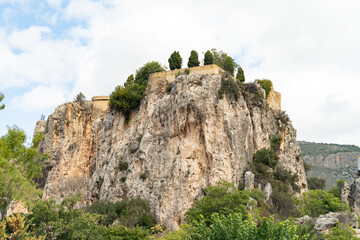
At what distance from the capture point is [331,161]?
87125 millimetres

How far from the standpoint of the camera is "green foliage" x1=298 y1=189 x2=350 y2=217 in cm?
3253

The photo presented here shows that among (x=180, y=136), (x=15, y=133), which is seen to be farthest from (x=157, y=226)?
(x=15, y=133)

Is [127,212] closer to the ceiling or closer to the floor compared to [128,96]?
closer to the floor

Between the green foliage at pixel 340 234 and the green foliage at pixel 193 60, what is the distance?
2260 cm

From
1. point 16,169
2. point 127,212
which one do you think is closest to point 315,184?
point 127,212

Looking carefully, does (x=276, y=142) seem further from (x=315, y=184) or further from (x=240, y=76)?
(x=315, y=184)

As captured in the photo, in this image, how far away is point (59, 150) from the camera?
43156 mm

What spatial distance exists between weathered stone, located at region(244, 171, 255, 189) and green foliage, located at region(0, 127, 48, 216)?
1633cm

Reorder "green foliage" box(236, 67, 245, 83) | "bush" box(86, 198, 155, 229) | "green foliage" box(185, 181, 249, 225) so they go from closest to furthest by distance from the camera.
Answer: "green foliage" box(185, 181, 249, 225) < "bush" box(86, 198, 155, 229) < "green foliage" box(236, 67, 245, 83)

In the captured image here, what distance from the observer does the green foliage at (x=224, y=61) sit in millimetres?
43062

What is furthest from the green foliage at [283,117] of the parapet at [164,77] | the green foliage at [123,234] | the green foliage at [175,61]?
the green foliage at [123,234]

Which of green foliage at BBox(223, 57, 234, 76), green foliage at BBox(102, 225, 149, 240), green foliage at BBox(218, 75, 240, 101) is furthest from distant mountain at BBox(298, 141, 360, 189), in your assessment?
green foliage at BBox(102, 225, 149, 240)

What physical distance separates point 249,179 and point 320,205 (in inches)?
252

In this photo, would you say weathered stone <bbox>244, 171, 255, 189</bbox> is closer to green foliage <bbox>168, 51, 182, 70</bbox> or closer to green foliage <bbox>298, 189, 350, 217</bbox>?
green foliage <bbox>298, 189, 350, 217</bbox>
